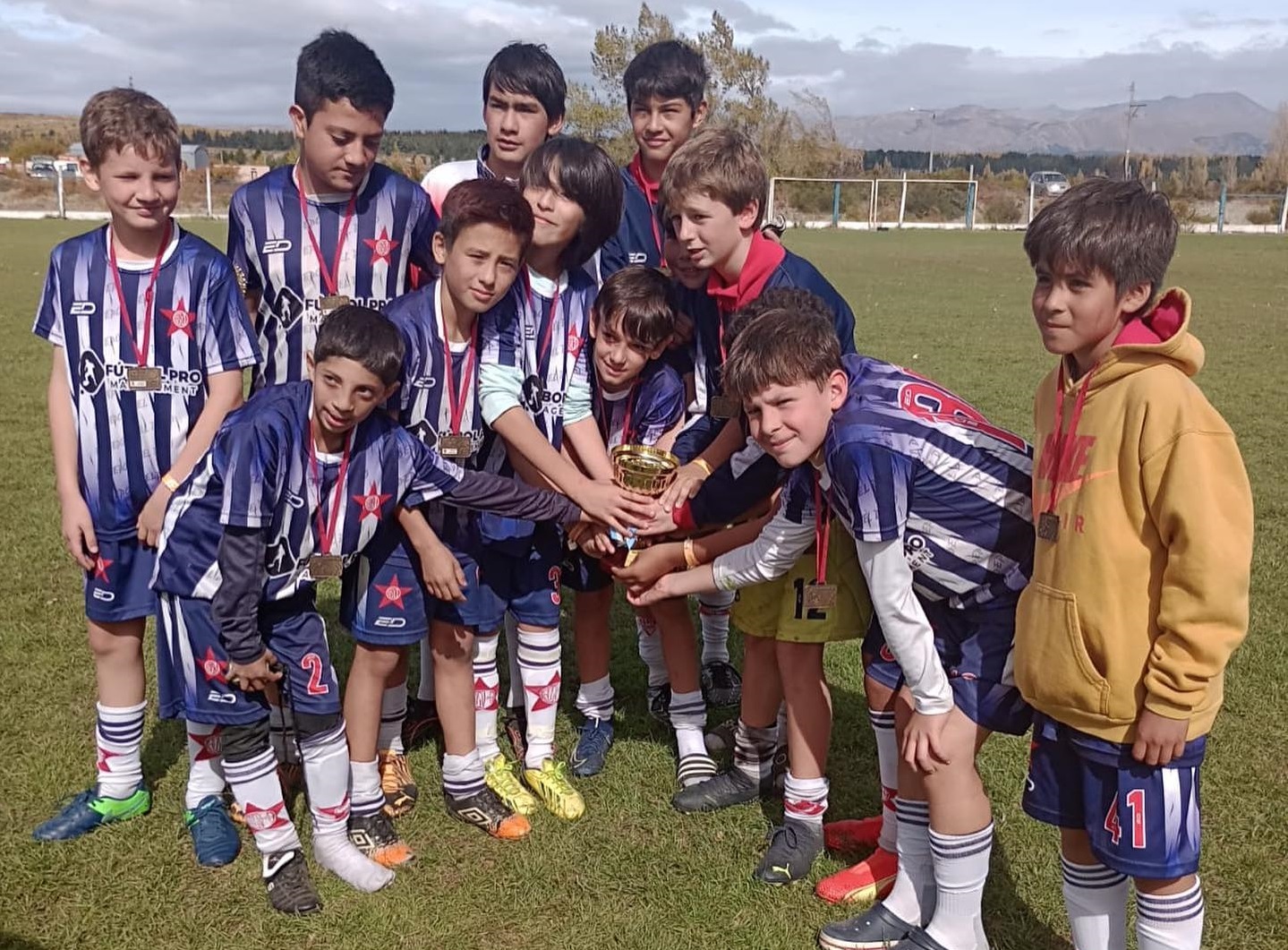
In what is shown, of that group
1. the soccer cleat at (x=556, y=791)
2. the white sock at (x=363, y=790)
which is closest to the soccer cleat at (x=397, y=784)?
the white sock at (x=363, y=790)

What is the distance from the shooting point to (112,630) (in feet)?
11.2

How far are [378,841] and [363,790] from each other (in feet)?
0.56

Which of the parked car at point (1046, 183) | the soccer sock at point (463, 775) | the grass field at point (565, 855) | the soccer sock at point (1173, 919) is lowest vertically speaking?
the grass field at point (565, 855)

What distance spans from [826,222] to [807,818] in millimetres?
45601

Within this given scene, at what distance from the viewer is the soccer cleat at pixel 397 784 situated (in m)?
3.64

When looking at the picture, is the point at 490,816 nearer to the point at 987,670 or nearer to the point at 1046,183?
the point at 987,670

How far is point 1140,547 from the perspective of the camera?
7.38ft

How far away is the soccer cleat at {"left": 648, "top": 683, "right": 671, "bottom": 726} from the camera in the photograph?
4320mm

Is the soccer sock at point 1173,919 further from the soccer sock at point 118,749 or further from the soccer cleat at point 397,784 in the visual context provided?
the soccer sock at point 118,749

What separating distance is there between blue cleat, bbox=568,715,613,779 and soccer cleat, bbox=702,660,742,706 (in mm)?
536

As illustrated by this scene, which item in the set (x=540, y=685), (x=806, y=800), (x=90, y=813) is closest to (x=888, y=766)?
(x=806, y=800)

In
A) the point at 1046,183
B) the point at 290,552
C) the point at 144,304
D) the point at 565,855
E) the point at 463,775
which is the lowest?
the point at 565,855

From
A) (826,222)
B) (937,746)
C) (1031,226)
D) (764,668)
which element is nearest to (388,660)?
(764,668)

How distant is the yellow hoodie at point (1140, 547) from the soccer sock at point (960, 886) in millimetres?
504
